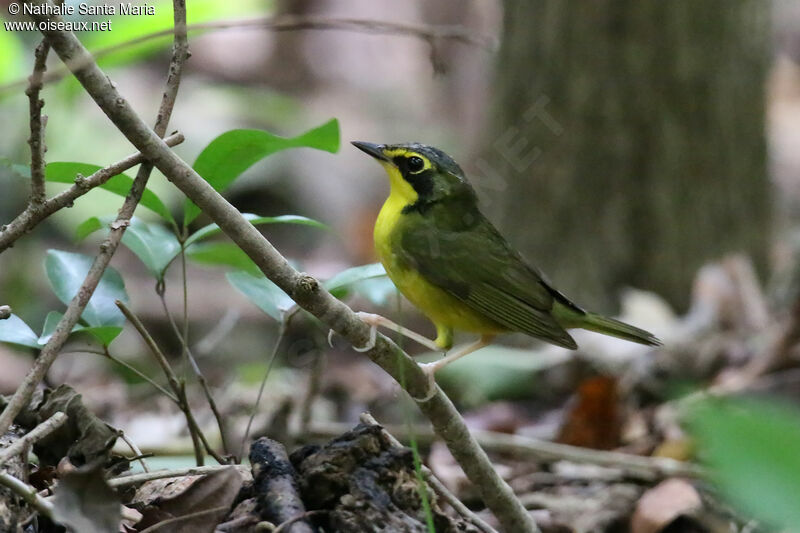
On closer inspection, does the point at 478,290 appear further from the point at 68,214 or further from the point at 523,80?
the point at 68,214

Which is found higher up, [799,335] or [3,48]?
[3,48]

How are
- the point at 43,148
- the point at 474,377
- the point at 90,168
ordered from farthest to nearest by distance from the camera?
the point at 474,377 < the point at 90,168 < the point at 43,148

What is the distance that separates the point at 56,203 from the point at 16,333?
0.44m

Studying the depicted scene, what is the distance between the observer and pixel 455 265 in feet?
12.2

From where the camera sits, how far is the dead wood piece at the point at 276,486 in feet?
7.52

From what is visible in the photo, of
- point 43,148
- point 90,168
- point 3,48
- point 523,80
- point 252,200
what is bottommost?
point 43,148

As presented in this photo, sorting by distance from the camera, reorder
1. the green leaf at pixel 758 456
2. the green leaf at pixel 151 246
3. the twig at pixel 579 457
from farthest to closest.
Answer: the twig at pixel 579 457, the green leaf at pixel 151 246, the green leaf at pixel 758 456

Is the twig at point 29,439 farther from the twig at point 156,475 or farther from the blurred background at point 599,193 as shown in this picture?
the blurred background at point 599,193

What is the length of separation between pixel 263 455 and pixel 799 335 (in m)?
3.97

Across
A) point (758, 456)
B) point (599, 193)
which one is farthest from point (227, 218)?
point (599, 193)

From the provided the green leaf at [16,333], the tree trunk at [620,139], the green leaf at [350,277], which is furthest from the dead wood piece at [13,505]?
the tree trunk at [620,139]

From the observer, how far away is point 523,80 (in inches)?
284

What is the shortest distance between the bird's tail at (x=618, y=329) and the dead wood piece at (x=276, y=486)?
1762mm

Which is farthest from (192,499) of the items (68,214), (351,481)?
(68,214)
